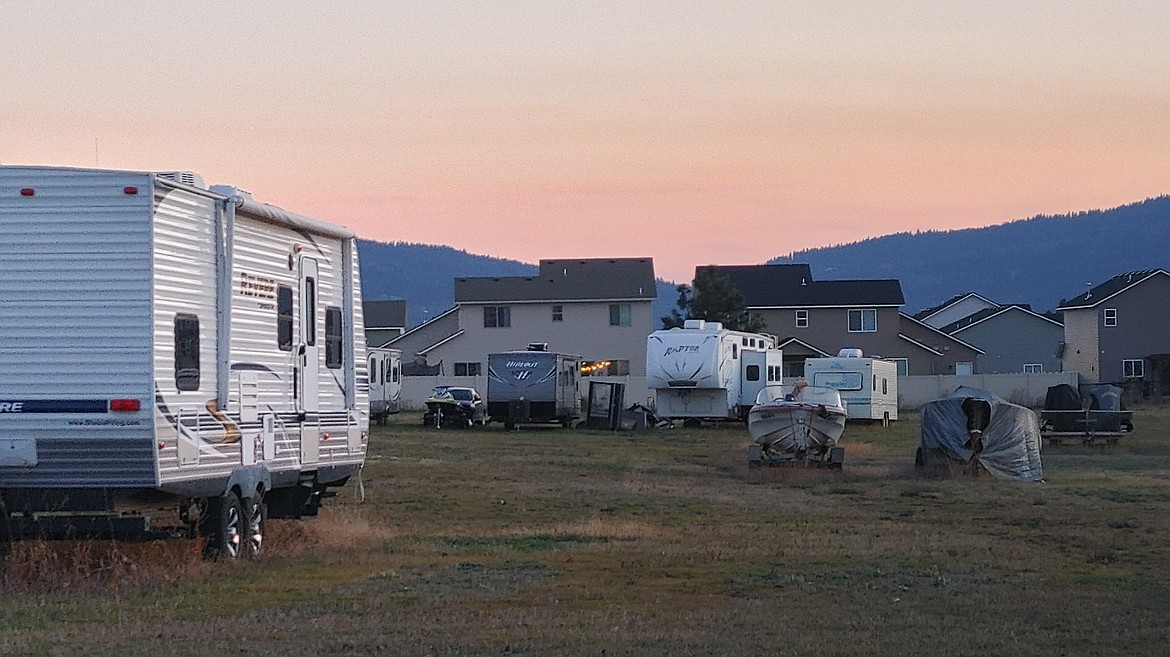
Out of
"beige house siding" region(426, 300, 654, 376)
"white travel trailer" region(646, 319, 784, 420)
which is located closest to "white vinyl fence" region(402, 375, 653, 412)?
"beige house siding" region(426, 300, 654, 376)

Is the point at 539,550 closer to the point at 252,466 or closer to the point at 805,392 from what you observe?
the point at 252,466

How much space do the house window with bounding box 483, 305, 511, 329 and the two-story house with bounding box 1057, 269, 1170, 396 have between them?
29590 mm

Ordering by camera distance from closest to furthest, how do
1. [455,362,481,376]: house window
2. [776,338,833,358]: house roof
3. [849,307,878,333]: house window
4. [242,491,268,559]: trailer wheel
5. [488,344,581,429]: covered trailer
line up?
[242,491,268,559]: trailer wheel
[488,344,581,429]: covered trailer
[776,338,833,358]: house roof
[455,362,481,376]: house window
[849,307,878,333]: house window

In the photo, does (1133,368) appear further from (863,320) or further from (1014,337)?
(1014,337)

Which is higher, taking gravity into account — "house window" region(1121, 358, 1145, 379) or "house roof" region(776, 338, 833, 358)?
"house roof" region(776, 338, 833, 358)

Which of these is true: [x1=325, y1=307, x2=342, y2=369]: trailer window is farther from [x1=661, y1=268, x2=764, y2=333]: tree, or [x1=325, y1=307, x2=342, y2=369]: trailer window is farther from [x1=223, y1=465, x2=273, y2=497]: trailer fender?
[x1=661, y1=268, x2=764, y2=333]: tree

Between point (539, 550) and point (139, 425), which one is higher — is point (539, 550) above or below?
below

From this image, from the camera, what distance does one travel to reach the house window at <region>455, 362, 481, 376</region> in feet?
259

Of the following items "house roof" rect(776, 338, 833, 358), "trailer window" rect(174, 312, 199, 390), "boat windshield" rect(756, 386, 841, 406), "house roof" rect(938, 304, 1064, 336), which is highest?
"house roof" rect(938, 304, 1064, 336)

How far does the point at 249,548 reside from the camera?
48.9 ft

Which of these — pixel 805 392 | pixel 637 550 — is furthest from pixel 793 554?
pixel 805 392

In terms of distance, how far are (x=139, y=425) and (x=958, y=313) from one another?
378 ft

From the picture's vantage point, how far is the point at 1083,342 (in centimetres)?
8856

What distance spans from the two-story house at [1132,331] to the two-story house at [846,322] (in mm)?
6303
